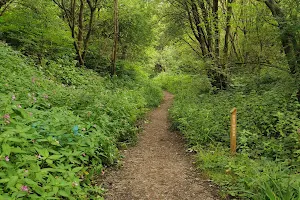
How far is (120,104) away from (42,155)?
Answer: 526 cm

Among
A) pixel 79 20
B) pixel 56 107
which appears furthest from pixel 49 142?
pixel 79 20

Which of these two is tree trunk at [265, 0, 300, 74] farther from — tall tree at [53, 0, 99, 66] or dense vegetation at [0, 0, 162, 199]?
tall tree at [53, 0, 99, 66]

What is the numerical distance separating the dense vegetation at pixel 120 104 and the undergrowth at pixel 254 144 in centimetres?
3

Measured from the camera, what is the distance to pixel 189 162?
5664mm

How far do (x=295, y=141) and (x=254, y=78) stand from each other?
6.12 m

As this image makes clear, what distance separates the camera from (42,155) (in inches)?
119

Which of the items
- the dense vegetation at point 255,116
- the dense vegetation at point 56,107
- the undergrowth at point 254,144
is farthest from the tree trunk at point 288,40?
the dense vegetation at point 56,107

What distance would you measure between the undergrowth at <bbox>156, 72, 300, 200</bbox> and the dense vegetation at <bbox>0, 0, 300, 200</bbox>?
0.09 ft

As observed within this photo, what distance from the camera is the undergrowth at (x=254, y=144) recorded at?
12.3 feet

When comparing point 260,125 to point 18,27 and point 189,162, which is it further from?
point 18,27

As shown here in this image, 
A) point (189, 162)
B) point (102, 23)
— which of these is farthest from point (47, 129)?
point (102, 23)

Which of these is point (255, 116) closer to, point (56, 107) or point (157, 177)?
point (157, 177)

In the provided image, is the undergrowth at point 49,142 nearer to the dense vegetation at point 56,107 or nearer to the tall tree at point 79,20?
the dense vegetation at point 56,107

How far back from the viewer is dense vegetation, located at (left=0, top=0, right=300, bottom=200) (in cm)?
320
